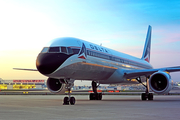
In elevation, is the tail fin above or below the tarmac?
above

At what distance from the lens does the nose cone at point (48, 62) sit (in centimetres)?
1675

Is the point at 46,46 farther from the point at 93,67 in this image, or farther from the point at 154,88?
the point at 154,88

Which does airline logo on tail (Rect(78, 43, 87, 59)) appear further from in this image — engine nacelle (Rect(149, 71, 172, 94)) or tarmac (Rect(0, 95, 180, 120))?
engine nacelle (Rect(149, 71, 172, 94))

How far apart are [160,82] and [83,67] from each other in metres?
7.54

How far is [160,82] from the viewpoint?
22.5 m

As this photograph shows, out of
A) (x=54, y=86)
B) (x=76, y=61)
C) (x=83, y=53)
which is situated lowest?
(x=54, y=86)

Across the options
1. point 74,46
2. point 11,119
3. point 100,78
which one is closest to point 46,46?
point 74,46

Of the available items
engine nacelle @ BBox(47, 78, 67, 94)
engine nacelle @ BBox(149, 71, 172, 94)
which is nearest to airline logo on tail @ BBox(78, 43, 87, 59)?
engine nacelle @ BBox(47, 78, 67, 94)

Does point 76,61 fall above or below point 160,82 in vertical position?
above

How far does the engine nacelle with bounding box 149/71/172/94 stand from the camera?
70.3 ft

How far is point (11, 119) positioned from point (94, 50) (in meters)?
12.4

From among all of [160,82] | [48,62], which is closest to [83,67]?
[48,62]

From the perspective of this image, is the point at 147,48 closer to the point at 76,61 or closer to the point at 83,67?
the point at 83,67

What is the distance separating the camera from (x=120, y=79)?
25391 mm
